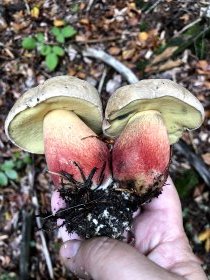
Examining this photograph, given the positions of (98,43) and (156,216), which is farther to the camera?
(98,43)

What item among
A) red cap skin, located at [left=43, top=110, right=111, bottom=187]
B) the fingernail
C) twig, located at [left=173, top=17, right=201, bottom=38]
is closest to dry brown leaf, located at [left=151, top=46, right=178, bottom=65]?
twig, located at [left=173, top=17, right=201, bottom=38]

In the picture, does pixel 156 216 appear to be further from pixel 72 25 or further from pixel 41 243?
pixel 72 25

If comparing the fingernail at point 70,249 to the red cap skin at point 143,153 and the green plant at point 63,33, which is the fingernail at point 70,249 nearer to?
the red cap skin at point 143,153

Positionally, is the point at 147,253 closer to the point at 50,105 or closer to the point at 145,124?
the point at 145,124

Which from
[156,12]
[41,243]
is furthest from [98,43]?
[41,243]

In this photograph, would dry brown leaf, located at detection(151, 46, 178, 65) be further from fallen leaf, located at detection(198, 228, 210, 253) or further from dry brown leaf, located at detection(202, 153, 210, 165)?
fallen leaf, located at detection(198, 228, 210, 253)

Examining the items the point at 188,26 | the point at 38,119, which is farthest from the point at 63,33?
the point at 38,119
